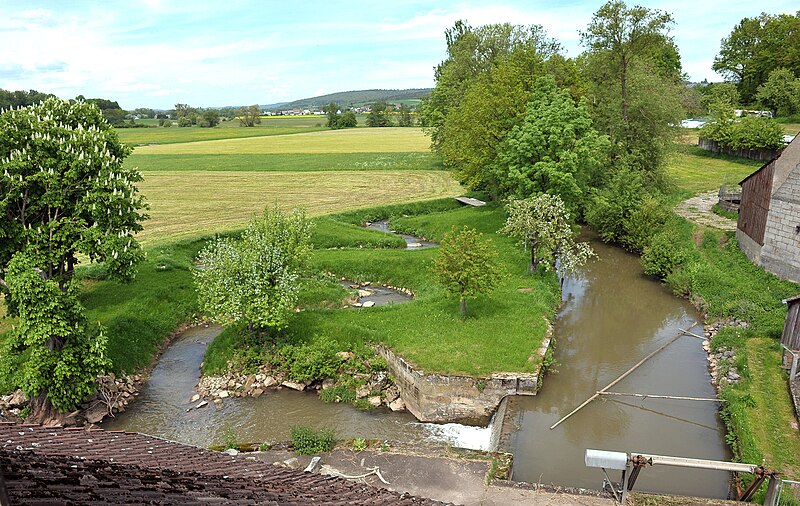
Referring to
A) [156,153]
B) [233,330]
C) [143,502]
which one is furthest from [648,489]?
[156,153]

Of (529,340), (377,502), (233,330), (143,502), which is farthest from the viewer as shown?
(233,330)

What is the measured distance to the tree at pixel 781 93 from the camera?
65375mm

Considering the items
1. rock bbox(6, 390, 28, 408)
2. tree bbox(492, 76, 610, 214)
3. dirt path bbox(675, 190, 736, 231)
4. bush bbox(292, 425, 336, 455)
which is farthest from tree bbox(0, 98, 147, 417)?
dirt path bbox(675, 190, 736, 231)

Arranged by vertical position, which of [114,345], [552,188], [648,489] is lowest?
[648,489]

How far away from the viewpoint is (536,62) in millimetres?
35719

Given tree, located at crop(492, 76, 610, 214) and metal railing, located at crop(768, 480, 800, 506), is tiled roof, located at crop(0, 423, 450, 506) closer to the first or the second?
metal railing, located at crop(768, 480, 800, 506)

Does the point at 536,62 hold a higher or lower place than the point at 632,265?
higher

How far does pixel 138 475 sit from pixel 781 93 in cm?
8017

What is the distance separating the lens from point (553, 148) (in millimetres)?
31516

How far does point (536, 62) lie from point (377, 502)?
111ft

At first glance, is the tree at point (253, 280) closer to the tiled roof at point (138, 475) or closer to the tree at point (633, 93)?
the tiled roof at point (138, 475)

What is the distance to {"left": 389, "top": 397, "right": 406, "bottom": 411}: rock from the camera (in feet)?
→ 64.0

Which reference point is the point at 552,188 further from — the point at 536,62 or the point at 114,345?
the point at 114,345

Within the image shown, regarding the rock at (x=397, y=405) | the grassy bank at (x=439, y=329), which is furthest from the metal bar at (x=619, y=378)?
the rock at (x=397, y=405)
